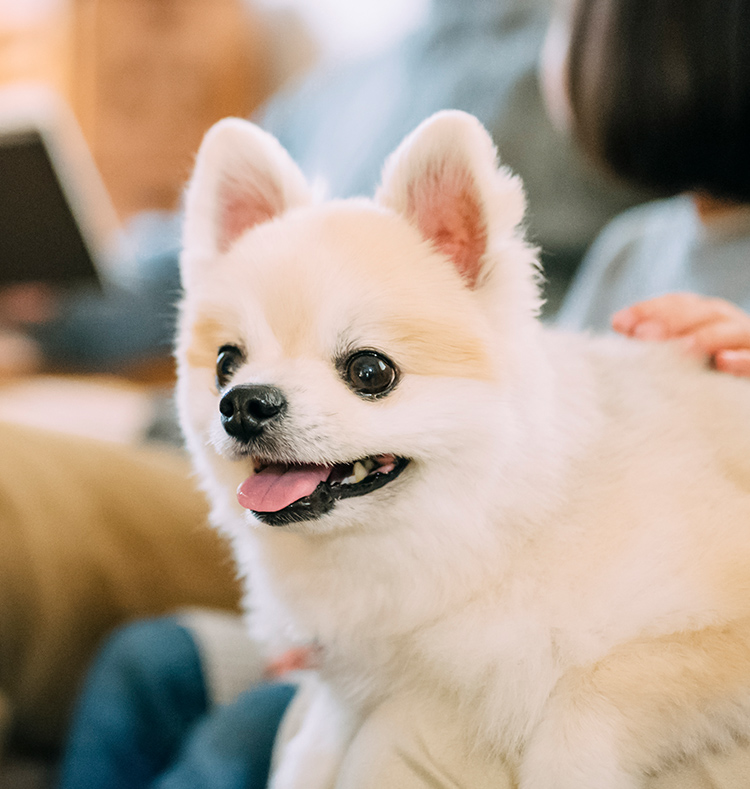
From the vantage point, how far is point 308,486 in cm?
82

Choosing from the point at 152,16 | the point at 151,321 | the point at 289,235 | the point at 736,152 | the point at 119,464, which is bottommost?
the point at 151,321

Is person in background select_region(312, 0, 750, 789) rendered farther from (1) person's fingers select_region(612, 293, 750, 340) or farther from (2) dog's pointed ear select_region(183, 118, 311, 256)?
(2) dog's pointed ear select_region(183, 118, 311, 256)

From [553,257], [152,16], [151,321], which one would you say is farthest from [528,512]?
[152,16]

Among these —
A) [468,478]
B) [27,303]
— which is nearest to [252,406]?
[468,478]

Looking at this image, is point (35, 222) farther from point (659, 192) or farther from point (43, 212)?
point (659, 192)

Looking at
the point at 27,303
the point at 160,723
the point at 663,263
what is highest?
the point at 663,263

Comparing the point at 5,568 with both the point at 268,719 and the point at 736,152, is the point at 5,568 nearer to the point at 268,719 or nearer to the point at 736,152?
the point at 268,719

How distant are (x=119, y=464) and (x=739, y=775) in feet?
4.32

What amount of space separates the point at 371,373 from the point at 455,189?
0.26 meters

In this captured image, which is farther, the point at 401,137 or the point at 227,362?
the point at 401,137

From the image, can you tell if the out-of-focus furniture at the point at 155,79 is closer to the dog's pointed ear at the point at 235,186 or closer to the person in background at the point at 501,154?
the person in background at the point at 501,154

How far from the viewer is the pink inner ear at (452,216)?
86 cm

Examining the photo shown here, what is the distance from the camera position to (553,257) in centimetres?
206

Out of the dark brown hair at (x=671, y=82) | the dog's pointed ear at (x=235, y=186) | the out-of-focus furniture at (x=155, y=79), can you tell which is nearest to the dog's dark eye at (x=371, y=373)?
the dog's pointed ear at (x=235, y=186)
